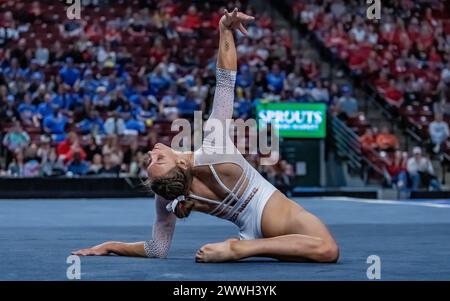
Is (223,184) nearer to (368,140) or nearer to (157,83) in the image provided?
(368,140)

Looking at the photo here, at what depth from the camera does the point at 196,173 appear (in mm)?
6551

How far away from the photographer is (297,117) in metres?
21.2

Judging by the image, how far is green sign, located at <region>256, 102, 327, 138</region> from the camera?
20984 mm

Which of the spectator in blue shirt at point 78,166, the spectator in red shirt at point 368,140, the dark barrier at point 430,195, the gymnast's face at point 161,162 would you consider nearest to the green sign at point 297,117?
the spectator in red shirt at point 368,140

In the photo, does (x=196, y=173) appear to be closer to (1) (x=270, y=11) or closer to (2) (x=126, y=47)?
(2) (x=126, y=47)

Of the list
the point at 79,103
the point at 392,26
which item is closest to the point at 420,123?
the point at 392,26

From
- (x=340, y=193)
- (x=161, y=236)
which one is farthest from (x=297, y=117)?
(x=161, y=236)

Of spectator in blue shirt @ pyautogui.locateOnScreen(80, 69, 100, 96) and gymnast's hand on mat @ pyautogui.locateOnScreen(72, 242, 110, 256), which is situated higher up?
spectator in blue shirt @ pyautogui.locateOnScreen(80, 69, 100, 96)

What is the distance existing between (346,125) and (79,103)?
6.06m

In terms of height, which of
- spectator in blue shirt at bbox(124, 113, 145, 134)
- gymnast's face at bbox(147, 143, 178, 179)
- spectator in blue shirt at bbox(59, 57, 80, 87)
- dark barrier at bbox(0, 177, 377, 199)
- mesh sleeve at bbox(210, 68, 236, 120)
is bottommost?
dark barrier at bbox(0, 177, 377, 199)

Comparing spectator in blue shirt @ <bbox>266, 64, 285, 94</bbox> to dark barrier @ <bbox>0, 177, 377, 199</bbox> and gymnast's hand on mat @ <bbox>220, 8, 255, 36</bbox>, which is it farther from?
gymnast's hand on mat @ <bbox>220, 8, 255, 36</bbox>

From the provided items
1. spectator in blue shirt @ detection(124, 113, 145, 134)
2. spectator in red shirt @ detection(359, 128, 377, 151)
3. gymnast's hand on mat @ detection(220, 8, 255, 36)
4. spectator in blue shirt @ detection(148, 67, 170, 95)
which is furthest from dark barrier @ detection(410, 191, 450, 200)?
gymnast's hand on mat @ detection(220, 8, 255, 36)

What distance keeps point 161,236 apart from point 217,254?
61cm

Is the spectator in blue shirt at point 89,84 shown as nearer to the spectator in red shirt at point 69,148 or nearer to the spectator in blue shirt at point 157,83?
the spectator in blue shirt at point 157,83
